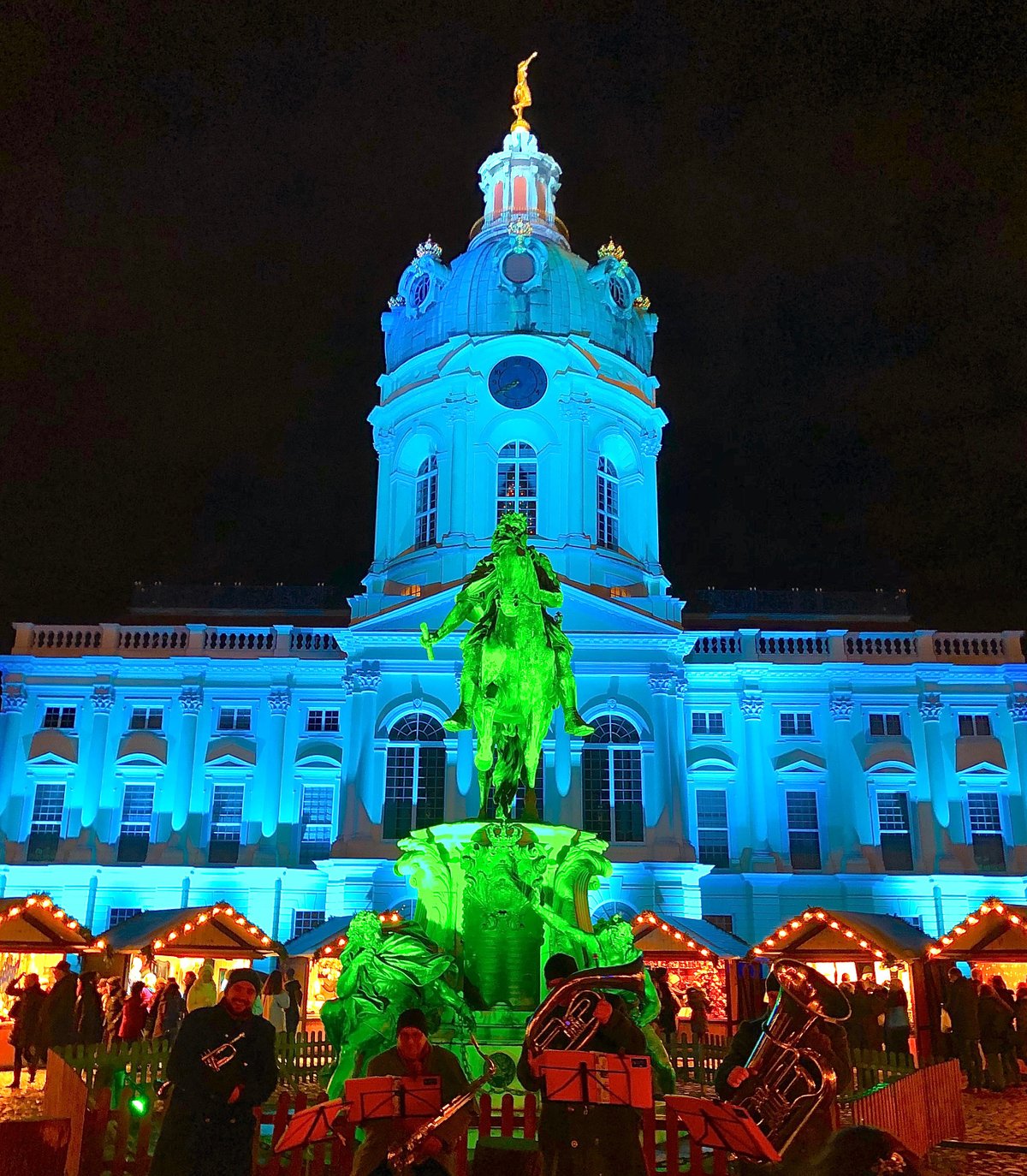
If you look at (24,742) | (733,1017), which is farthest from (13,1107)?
(24,742)

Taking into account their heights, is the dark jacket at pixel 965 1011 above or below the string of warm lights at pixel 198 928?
below

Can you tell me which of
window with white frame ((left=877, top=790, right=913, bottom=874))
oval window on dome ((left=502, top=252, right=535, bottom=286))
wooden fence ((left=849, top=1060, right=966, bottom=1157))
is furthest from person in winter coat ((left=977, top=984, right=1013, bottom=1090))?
oval window on dome ((left=502, top=252, right=535, bottom=286))

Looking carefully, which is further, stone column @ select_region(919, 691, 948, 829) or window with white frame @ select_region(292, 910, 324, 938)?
stone column @ select_region(919, 691, 948, 829)

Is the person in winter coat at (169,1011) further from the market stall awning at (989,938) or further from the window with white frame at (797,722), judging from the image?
the window with white frame at (797,722)

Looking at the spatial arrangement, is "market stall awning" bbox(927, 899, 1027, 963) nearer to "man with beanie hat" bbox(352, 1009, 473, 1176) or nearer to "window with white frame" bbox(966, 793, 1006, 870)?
"man with beanie hat" bbox(352, 1009, 473, 1176)

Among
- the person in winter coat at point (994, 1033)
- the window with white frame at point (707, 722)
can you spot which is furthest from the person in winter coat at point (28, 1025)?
the window with white frame at point (707, 722)

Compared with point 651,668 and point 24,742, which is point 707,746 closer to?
point 651,668

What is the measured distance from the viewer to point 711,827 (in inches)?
1556

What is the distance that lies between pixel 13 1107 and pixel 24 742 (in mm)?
26660

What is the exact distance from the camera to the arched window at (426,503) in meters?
42.5

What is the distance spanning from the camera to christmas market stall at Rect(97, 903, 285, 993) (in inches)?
1001

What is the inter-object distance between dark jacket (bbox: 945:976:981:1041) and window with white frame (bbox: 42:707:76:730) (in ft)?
100.0

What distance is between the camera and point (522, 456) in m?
43.0

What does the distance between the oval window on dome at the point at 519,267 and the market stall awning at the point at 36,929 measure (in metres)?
27.7
